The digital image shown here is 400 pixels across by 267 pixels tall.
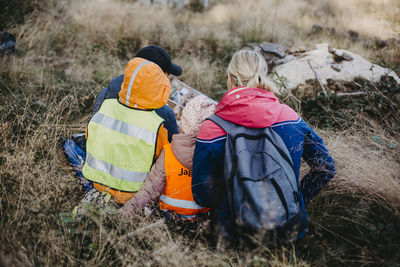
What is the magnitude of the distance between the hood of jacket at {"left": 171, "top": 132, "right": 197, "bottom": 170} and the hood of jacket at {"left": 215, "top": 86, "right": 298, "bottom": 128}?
310 mm

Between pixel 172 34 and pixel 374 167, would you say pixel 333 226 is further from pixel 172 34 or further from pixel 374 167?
pixel 172 34

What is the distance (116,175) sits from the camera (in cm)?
190

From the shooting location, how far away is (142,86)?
6.02 ft

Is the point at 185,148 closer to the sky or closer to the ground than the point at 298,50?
closer to the sky

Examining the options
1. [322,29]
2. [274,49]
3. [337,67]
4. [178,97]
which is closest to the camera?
[178,97]

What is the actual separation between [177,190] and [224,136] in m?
0.61

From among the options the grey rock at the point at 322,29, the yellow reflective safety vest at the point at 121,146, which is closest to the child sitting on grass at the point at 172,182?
the yellow reflective safety vest at the point at 121,146

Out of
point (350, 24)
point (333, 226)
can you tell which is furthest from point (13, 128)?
point (350, 24)

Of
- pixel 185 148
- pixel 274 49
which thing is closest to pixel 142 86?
pixel 185 148

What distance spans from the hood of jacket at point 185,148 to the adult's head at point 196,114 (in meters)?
0.24

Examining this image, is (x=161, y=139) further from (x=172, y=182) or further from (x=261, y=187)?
(x=261, y=187)

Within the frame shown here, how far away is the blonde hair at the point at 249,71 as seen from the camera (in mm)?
1852

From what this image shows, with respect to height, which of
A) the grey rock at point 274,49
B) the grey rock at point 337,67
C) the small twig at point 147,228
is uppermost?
the grey rock at point 274,49

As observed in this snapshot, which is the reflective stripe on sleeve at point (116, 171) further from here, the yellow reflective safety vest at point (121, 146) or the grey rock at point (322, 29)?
the grey rock at point (322, 29)
